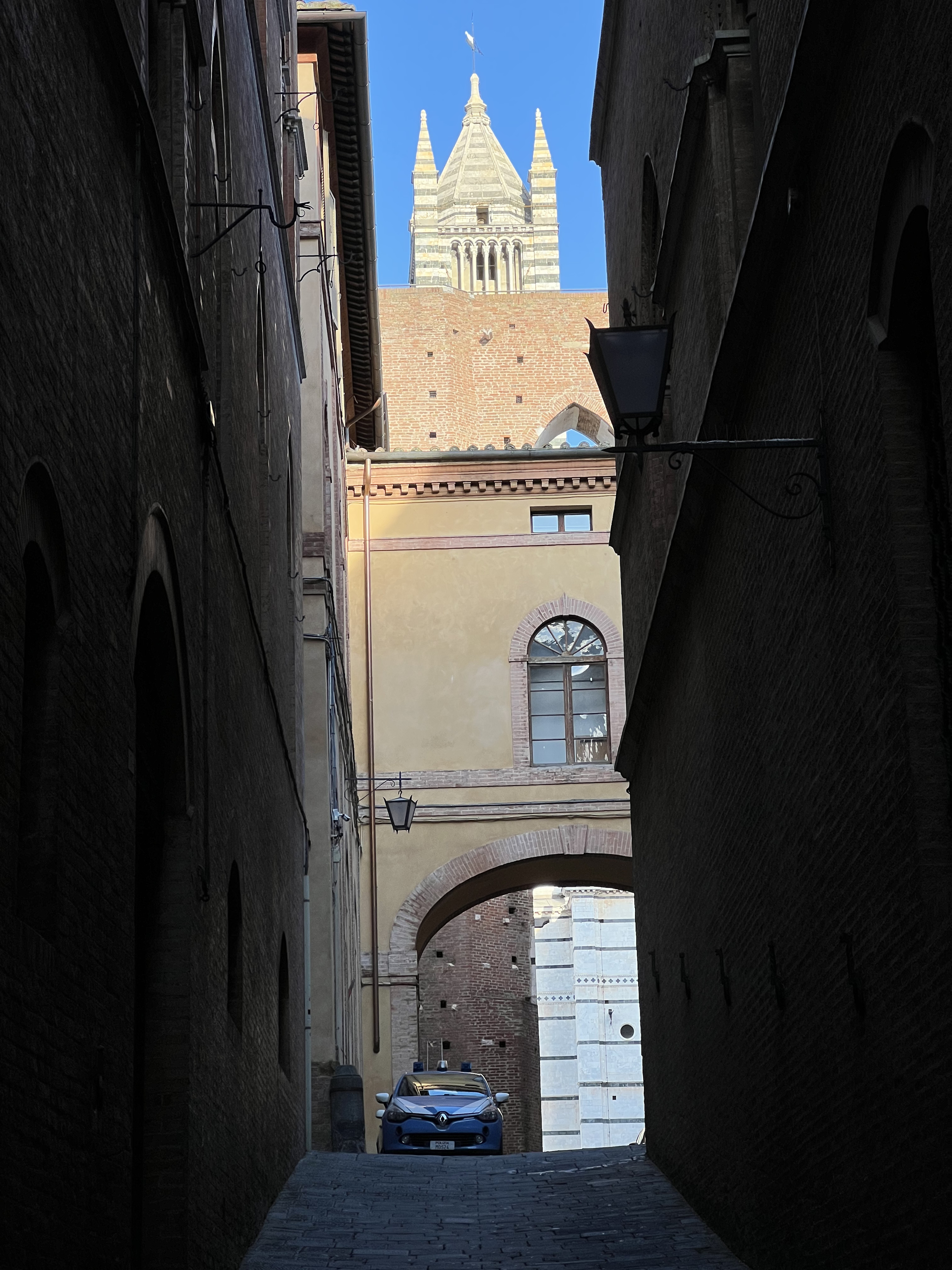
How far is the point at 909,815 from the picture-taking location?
20.7 ft

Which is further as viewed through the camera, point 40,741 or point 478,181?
point 478,181

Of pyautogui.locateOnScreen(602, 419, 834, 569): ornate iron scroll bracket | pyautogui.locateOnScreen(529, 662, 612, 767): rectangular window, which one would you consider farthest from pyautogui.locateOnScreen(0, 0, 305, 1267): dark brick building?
pyautogui.locateOnScreen(529, 662, 612, 767): rectangular window

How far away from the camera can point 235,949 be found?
11.5 metres

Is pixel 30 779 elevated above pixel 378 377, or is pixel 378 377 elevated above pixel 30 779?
pixel 378 377

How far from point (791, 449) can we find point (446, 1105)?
1212 cm

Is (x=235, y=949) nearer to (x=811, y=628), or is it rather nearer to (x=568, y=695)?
(x=811, y=628)

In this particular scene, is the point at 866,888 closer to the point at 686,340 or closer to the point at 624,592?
the point at 686,340

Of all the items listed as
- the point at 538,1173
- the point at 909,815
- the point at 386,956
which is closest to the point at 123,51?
the point at 909,815

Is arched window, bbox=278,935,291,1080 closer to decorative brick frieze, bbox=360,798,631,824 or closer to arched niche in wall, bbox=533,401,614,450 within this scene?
decorative brick frieze, bbox=360,798,631,824

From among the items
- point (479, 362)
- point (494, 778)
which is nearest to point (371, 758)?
point (494, 778)

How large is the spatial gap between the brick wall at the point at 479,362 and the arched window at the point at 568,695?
2828 centimetres

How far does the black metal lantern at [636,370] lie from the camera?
8.10 metres

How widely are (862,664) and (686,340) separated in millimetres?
5839

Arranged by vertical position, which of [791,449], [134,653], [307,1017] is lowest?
[307,1017]
